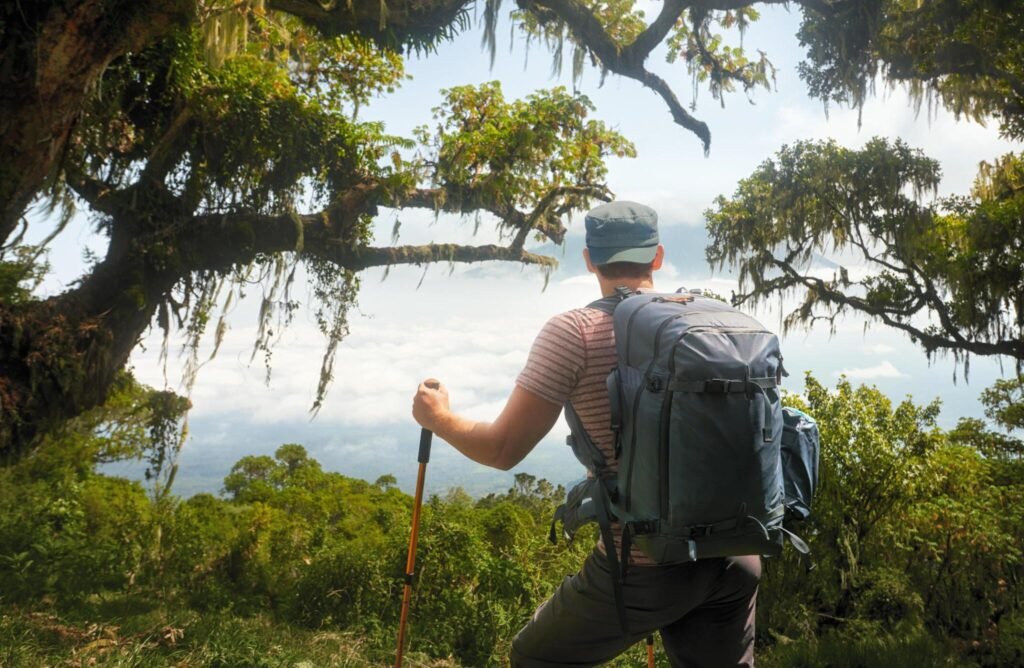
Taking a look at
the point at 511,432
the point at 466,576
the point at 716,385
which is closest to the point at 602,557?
the point at 511,432

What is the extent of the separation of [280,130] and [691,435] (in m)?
7.51

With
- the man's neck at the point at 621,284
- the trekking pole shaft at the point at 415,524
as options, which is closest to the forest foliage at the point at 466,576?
the trekking pole shaft at the point at 415,524

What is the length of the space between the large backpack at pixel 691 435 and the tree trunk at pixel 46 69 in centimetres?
549

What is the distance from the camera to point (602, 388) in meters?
2.04

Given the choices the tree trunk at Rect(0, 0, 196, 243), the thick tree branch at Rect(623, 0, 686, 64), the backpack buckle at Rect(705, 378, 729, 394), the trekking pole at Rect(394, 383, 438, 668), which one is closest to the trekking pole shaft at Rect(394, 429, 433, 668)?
the trekking pole at Rect(394, 383, 438, 668)

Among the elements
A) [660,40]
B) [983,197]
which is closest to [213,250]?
[660,40]

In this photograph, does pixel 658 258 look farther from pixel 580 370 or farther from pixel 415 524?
pixel 415 524

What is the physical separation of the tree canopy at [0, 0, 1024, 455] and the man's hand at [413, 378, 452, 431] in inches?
193

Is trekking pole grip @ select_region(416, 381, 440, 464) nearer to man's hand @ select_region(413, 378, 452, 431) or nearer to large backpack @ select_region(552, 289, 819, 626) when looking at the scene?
man's hand @ select_region(413, 378, 452, 431)

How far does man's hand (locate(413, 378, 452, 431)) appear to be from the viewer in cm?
223

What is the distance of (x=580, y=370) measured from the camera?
80.2 inches

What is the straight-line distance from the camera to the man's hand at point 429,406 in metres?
2.23

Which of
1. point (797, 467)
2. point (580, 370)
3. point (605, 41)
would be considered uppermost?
point (605, 41)

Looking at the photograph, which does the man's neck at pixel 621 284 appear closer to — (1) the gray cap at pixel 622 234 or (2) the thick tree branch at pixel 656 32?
(1) the gray cap at pixel 622 234
